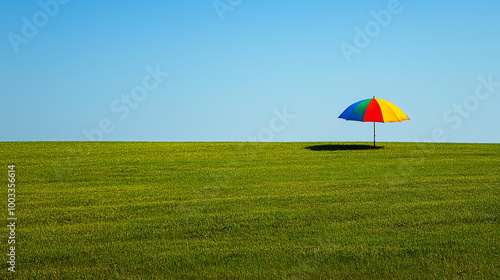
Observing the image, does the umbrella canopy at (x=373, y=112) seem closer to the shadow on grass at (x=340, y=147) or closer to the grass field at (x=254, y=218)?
the shadow on grass at (x=340, y=147)

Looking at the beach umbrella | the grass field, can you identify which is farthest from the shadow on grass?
the grass field

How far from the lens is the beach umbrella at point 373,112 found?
16.0 m

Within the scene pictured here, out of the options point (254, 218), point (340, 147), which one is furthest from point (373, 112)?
point (254, 218)

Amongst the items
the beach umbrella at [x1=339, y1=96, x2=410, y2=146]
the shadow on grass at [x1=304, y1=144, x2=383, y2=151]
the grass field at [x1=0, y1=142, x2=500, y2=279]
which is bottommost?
the grass field at [x1=0, y1=142, x2=500, y2=279]

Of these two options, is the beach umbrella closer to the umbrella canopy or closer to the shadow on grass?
the umbrella canopy

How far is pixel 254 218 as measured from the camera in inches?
277

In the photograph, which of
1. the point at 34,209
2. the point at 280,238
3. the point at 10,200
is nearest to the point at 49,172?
the point at 10,200

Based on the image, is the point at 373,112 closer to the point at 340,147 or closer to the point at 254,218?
the point at 340,147

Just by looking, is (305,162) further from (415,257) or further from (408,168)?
(415,257)

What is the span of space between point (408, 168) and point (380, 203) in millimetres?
4815

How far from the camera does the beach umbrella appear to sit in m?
16.0

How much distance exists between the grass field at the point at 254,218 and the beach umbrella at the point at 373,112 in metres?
2.11

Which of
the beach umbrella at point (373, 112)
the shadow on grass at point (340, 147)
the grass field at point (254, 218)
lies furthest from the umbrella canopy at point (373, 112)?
the grass field at point (254, 218)

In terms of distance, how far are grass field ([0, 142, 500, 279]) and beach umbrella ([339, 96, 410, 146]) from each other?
2106 mm
